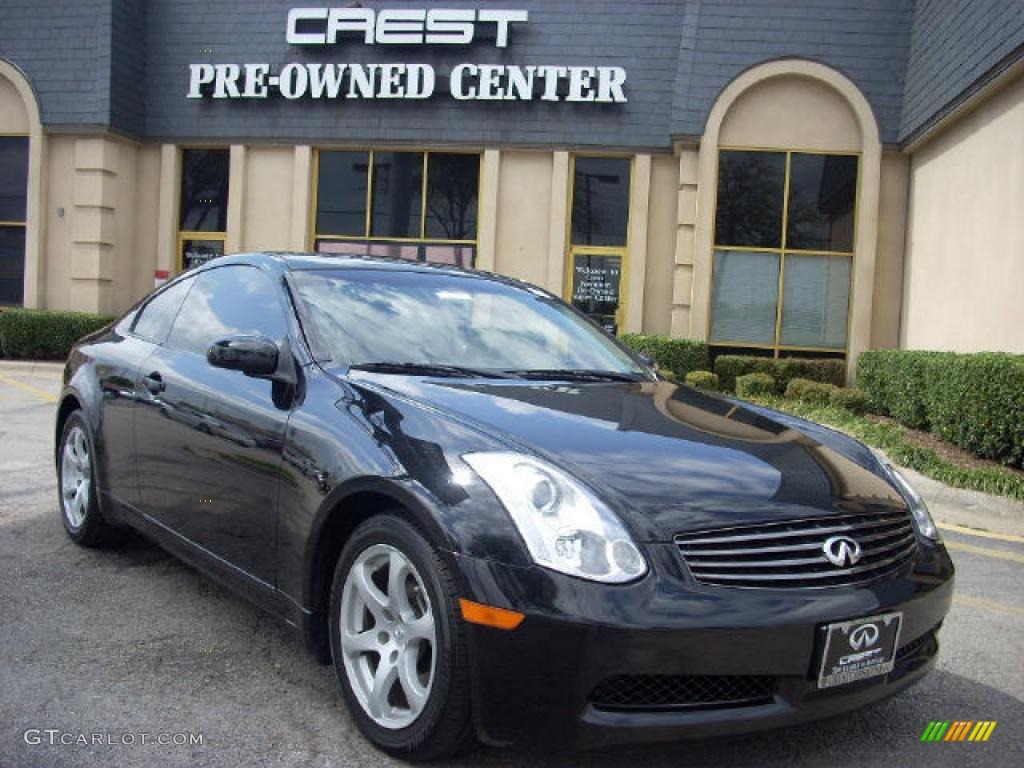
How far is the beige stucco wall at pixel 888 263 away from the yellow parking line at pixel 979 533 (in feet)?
29.5

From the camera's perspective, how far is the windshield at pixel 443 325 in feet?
11.5

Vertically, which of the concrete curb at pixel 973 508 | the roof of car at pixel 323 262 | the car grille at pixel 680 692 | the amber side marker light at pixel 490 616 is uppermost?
the roof of car at pixel 323 262

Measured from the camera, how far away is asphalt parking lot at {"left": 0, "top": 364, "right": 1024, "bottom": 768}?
2736 mm

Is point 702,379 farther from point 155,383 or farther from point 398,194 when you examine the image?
point 155,383

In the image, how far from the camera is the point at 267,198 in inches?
682

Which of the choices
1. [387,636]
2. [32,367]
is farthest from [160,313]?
[32,367]

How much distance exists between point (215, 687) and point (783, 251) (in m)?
13.7

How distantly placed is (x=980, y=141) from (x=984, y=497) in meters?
Answer: 6.36

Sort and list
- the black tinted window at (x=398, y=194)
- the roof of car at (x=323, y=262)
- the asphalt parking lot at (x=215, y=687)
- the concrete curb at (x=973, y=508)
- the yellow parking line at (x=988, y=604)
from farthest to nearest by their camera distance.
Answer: the black tinted window at (x=398, y=194) → the concrete curb at (x=973, y=508) → the yellow parking line at (x=988, y=604) → the roof of car at (x=323, y=262) → the asphalt parking lot at (x=215, y=687)

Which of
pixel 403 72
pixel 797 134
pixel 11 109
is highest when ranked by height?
pixel 403 72

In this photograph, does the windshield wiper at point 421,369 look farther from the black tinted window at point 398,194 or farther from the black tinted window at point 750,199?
the black tinted window at point 398,194

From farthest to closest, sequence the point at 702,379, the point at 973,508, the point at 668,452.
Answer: the point at 702,379 < the point at 973,508 < the point at 668,452

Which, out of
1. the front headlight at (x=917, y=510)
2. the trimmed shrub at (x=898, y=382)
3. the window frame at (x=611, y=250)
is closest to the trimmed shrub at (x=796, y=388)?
the trimmed shrub at (x=898, y=382)

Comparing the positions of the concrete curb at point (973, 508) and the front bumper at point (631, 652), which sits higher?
the front bumper at point (631, 652)
